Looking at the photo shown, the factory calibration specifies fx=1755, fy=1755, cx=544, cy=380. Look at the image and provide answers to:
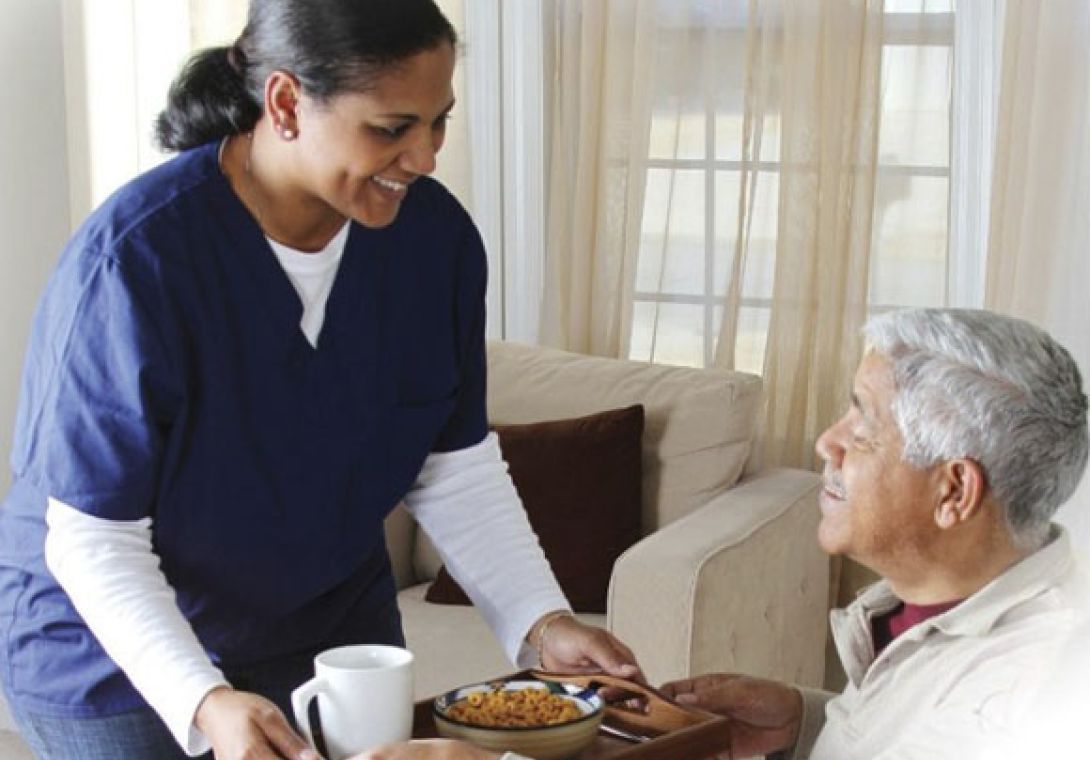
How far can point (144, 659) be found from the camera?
1.39 m

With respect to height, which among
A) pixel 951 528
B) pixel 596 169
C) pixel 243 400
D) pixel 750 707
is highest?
pixel 596 169

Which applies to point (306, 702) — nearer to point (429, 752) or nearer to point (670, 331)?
point (429, 752)

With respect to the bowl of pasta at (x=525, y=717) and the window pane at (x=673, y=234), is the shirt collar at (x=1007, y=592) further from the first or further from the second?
the window pane at (x=673, y=234)

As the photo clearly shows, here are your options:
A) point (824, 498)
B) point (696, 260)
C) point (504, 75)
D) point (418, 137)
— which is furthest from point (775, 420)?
Result: point (418, 137)

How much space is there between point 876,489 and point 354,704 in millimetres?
555

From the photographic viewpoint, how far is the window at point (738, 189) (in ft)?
10.5

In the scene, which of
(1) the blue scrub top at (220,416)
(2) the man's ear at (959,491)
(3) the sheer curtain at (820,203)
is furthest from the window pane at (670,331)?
(2) the man's ear at (959,491)

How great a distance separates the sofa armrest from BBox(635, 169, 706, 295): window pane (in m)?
0.49

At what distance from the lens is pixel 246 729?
132cm

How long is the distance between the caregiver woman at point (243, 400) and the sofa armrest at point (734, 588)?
0.91 meters

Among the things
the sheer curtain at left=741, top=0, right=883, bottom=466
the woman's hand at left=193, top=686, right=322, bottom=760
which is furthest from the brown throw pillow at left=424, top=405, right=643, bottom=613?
the woman's hand at left=193, top=686, right=322, bottom=760

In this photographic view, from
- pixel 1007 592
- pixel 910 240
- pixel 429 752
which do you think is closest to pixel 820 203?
pixel 910 240

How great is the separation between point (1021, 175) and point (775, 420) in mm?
655

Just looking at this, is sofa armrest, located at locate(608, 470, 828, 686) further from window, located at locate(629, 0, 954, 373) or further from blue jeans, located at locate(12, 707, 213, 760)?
blue jeans, located at locate(12, 707, 213, 760)
